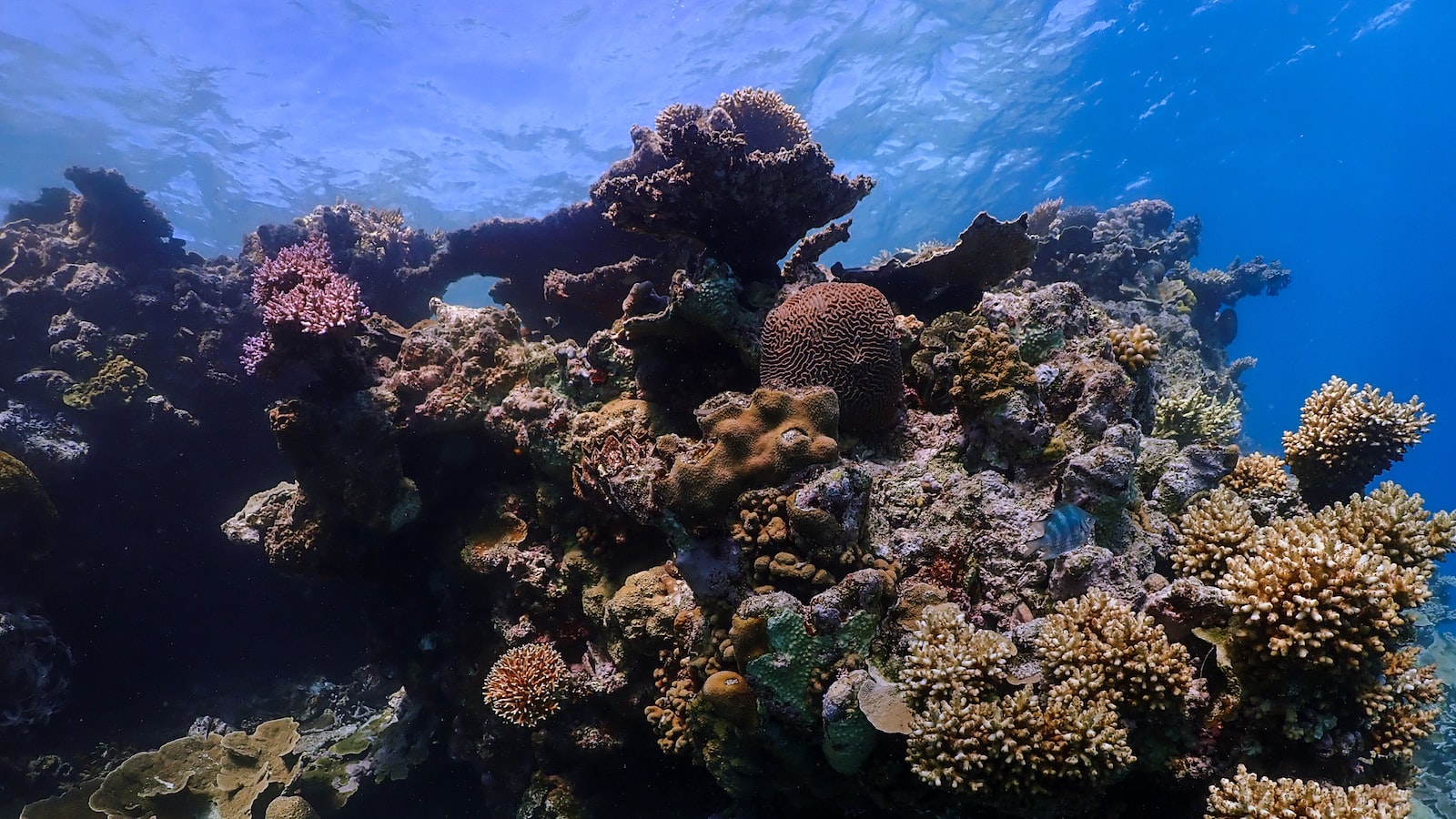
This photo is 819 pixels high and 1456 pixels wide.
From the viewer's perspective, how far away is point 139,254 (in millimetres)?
10727

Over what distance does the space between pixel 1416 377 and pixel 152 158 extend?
15548cm

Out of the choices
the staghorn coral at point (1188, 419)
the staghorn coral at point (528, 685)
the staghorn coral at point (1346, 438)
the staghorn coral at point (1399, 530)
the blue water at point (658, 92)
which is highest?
the blue water at point (658, 92)

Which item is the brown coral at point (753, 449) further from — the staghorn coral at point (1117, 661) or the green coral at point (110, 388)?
the green coral at point (110, 388)

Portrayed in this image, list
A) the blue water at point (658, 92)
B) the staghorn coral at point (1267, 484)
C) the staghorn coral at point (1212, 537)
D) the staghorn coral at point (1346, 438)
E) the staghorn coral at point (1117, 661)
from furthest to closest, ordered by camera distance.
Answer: the blue water at point (658, 92) → the staghorn coral at point (1346, 438) → the staghorn coral at point (1267, 484) → the staghorn coral at point (1212, 537) → the staghorn coral at point (1117, 661)

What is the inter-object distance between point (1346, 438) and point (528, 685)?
740cm

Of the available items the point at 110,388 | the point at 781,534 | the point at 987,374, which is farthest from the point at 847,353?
the point at 110,388

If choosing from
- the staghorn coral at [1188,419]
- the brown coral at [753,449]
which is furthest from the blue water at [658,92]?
the brown coral at [753,449]

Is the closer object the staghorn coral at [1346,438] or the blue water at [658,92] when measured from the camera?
the staghorn coral at [1346,438]

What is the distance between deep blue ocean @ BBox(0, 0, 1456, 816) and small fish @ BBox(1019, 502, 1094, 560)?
37.3 ft

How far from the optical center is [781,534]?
3.92m

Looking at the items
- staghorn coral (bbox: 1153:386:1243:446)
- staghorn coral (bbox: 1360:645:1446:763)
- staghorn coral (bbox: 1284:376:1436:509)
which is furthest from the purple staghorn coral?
staghorn coral (bbox: 1284:376:1436:509)

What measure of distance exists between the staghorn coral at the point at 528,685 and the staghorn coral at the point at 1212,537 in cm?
509

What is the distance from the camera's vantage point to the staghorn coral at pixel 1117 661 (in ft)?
10.3

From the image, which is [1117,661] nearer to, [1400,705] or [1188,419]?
[1400,705]
